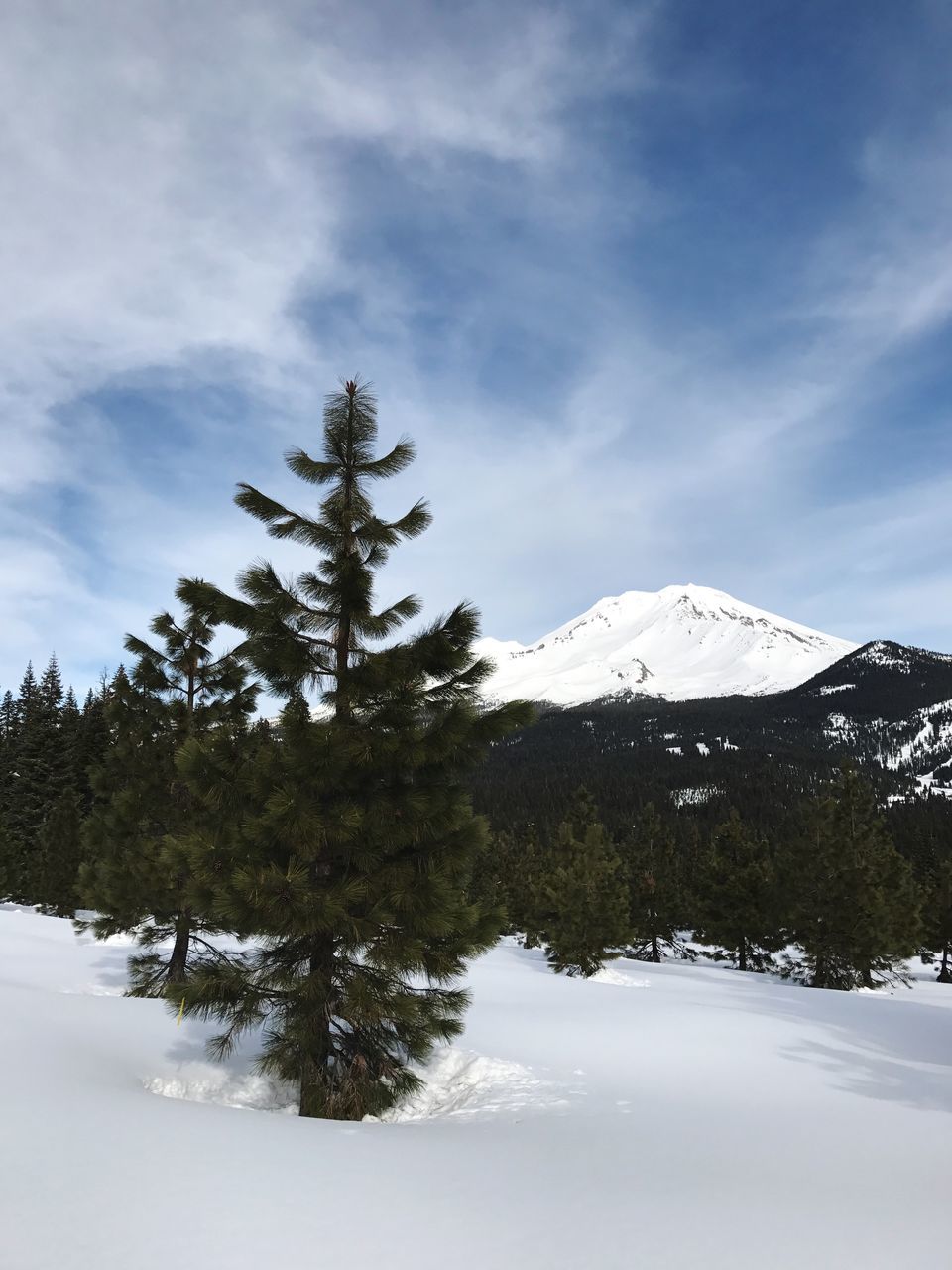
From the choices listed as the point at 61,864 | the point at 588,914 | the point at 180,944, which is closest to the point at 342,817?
the point at 180,944

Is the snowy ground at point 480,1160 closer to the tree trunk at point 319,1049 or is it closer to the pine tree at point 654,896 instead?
the tree trunk at point 319,1049

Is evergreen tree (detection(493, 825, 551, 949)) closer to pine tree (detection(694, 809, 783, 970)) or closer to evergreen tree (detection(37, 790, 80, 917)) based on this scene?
pine tree (detection(694, 809, 783, 970))

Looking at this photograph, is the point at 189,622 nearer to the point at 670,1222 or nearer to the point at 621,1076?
the point at 621,1076

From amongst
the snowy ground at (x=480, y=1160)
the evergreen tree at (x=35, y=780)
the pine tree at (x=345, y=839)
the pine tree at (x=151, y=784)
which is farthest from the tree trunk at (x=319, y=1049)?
the evergreen tree at (x=35, y=780)

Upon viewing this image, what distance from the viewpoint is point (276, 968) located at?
9383 millimetres

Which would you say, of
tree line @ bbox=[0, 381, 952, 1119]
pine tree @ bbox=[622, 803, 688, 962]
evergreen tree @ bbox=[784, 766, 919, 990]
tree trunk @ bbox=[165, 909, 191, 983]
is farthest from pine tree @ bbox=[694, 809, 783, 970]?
tree line @ bbox=[0, 381, 952, 1119]

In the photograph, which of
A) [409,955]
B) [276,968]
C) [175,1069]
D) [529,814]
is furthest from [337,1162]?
[529,814]

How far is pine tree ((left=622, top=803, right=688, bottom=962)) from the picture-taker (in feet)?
167

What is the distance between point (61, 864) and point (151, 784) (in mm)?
24120

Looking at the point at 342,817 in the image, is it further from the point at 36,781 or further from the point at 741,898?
the point at 36,781

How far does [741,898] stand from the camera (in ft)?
138

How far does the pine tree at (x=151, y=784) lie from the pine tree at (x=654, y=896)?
3540cm

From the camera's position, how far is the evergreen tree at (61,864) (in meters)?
34.4

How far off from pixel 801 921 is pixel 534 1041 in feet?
85.5
